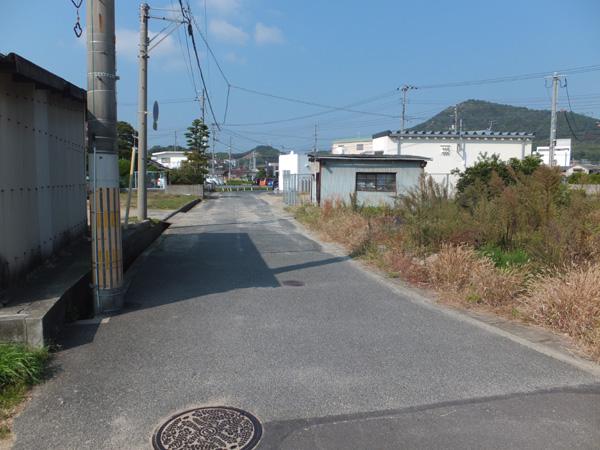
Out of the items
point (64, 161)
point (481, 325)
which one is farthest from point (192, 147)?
point (481, 325)

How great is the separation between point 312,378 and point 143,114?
14.1 metres

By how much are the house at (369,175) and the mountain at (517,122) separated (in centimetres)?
5366

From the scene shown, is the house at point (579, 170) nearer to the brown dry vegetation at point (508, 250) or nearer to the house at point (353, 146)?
the brown dry vegetation at point (508, 250)

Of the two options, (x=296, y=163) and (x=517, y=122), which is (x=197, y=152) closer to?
(x=296, y=163)

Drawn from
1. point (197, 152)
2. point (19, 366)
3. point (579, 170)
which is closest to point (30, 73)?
point (19, 366)

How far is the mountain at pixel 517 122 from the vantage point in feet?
266

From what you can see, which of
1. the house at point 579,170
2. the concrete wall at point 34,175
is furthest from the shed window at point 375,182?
the concrete wall at point 34,175

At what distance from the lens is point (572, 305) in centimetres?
553

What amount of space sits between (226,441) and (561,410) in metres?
2.46

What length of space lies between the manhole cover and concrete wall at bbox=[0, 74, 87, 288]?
9.63 feet

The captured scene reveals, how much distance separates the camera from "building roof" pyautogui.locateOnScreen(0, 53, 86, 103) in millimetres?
5043

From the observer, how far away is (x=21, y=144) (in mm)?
5988

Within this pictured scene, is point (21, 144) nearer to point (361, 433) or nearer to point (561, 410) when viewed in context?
point (361, 433)

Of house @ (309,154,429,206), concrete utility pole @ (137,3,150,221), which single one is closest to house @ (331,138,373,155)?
house @ (309,154,429,206)
